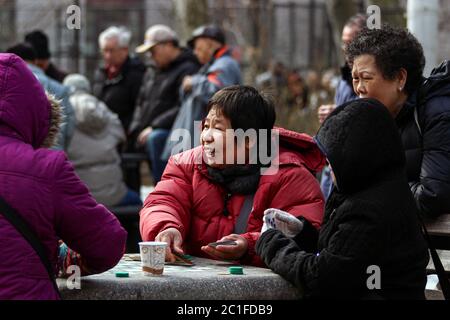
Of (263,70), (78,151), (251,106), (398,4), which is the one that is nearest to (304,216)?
(251,106)

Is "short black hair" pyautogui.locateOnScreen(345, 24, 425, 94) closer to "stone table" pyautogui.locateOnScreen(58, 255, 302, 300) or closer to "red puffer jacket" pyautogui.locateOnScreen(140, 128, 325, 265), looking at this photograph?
"red puffer jacket" pyautogui.locateOnScreen(140, 128, 325, 265)

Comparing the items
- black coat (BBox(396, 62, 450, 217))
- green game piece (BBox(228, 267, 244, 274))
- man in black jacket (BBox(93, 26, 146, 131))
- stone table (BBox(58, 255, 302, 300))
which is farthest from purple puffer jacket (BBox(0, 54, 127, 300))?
man in black jacket (BBox(93, 26, 146, 131))

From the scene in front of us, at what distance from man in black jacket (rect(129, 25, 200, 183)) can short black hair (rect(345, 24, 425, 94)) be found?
17.2 feet

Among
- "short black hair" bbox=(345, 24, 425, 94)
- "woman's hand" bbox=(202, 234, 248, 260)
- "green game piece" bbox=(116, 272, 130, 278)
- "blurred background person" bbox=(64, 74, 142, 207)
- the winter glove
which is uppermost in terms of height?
"short black hair" bbox=(345, 24, 425, 94)

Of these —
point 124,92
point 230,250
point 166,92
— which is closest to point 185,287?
point 230,250

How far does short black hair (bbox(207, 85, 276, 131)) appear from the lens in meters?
4.90

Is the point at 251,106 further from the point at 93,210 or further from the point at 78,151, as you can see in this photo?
the point at 78,151

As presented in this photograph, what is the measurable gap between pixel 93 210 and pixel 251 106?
1.14 meters

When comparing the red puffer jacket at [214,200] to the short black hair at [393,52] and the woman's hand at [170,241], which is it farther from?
the short black hair at [393,52]

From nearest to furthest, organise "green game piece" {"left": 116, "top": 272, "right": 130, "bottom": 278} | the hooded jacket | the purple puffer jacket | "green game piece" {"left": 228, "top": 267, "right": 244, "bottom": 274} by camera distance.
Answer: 1. the purple puffer jacket
2. "green game piece" {"left": 116, "top": 272, "right": 130, "bottom": 278}
3. "green game piece" {"left": 228, "top": 267, "right": 244, "bottom": 274}
4. the hooded jacket

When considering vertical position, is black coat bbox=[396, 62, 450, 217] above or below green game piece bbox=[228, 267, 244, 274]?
above

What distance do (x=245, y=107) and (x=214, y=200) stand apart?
423 millimetres

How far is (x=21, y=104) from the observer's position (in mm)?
3963

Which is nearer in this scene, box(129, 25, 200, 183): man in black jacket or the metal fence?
box(129, 25, 200, 183): man in black jacket
